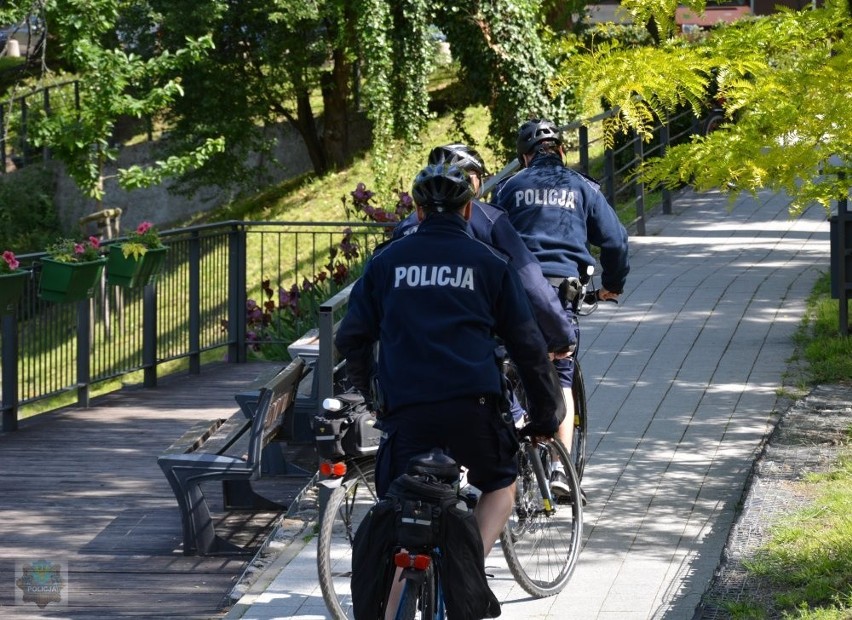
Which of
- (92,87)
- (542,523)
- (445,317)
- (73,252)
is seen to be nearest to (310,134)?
(92,87)

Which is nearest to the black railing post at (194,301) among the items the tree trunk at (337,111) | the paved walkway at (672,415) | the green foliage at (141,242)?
the green foliage at (141,242)

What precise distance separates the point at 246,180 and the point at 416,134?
14141mm

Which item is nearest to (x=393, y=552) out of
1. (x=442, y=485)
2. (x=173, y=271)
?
(x=442, y=485)

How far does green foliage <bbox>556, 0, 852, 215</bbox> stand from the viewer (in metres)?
6.83

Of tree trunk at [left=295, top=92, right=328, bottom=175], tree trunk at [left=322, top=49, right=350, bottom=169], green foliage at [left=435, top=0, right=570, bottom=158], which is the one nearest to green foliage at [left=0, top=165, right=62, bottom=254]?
tree trunk at [left=295, top=92, right=328, bottom=175]

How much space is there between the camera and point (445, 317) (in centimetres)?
429

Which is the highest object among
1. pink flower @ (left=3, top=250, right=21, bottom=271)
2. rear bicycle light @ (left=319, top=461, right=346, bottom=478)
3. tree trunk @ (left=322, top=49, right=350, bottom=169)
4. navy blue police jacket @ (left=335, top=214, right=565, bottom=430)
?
tree trunk @ (left=322, top=49, right=350, bottom=169)

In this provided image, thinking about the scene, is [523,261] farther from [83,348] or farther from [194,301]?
[194,301]

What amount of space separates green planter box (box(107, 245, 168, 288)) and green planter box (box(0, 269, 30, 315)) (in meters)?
1.28

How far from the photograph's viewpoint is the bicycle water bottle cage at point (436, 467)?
404 cm

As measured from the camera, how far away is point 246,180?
94.0ft

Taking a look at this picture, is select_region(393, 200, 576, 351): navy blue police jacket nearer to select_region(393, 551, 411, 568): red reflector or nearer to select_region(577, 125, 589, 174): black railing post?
select_region(393, 551, 411, 568): red reflector

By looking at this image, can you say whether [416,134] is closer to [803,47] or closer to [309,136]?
[803,47]

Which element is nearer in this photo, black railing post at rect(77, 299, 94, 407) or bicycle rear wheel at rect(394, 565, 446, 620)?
bicycle rear wheel at rect(394, 565, 446, 620)
